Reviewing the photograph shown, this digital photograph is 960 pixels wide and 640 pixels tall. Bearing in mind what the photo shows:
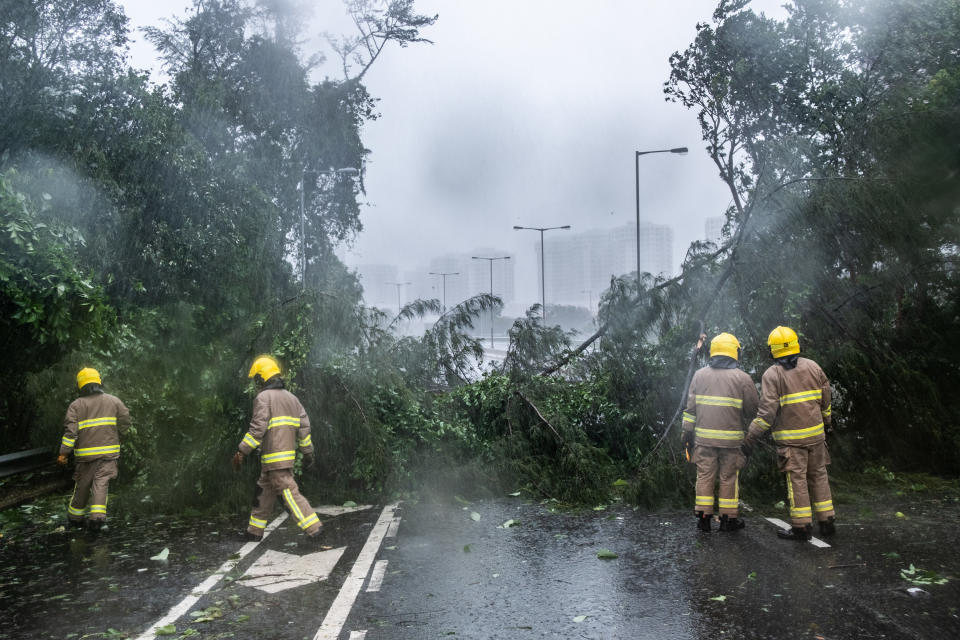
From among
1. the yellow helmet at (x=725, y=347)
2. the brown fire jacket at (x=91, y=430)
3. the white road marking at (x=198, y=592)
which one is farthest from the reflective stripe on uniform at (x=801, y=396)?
the brown fire jacket at (x=91, y=430)

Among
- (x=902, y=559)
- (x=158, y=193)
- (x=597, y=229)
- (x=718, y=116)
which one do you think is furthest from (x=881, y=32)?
(x=597, y=229)

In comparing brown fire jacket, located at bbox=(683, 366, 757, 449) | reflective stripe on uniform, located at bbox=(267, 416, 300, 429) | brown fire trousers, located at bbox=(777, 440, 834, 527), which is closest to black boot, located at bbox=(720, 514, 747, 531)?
brown fire trousers, located at bbox=(777, 440, 834, 527)

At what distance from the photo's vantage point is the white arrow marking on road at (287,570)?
5.45 metres

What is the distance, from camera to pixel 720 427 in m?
6.57

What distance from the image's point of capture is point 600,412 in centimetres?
927

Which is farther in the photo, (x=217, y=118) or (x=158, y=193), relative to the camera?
(x=217, y=118)

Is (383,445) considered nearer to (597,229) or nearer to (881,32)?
(881,32)

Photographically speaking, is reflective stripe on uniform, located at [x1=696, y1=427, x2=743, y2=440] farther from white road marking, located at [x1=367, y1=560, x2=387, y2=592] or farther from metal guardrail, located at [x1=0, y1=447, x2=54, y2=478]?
metal guardrail, located at [x1=0, y1=447, x2=54, y2=478]

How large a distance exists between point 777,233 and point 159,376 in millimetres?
8735

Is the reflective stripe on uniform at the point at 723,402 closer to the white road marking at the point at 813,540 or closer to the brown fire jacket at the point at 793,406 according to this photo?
the brown fire jacket at the point at 793,406

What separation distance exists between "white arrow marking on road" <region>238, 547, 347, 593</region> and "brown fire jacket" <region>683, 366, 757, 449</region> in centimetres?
333

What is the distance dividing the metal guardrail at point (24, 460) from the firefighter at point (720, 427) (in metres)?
8.02

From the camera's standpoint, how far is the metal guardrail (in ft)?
30.0

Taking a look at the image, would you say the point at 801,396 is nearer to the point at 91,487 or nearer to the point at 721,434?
the point at 721,434
